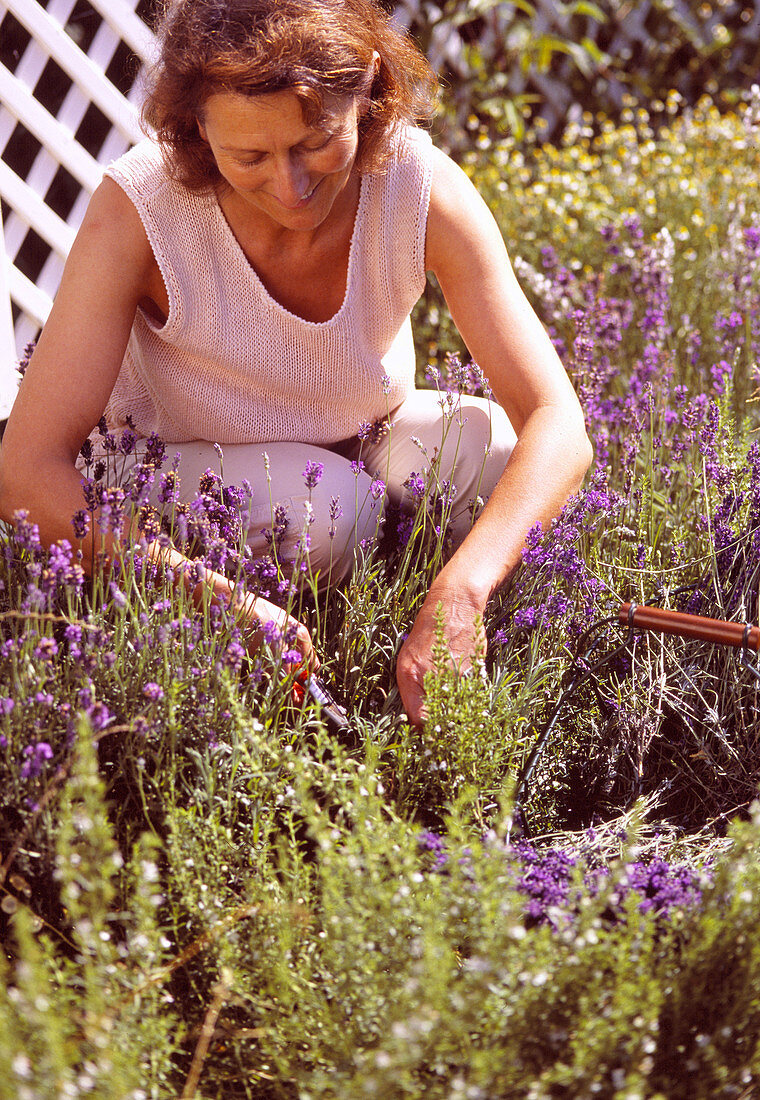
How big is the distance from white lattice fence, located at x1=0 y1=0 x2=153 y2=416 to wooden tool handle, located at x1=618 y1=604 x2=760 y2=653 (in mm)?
2055

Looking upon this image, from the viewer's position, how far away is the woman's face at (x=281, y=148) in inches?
64.3

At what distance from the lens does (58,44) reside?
10.2 feet

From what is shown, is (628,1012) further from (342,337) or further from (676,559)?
(342,337)

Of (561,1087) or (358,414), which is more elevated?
(358,414)

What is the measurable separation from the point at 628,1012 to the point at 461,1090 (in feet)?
0.61

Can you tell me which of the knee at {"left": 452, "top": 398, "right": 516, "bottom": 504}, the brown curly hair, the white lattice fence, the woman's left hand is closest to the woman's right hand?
the woman's left hand

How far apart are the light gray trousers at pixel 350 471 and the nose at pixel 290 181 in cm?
50

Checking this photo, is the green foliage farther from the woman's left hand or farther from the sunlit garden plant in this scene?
the woman's left hand

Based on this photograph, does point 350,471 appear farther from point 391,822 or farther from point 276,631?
point 391,822

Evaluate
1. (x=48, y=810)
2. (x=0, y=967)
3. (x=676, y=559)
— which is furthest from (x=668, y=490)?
(x=0, y=967)

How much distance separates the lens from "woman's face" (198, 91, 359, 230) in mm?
1634

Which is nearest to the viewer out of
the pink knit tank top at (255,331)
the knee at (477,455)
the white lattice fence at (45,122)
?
the pink knit tank top at (255,331)

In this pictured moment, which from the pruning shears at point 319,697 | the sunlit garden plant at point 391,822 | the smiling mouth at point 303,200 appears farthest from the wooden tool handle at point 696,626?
the smiling mouth at point 303,200

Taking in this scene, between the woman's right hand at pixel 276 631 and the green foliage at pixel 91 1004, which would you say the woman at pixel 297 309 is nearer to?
the woman's right hand at pixel 276 631
